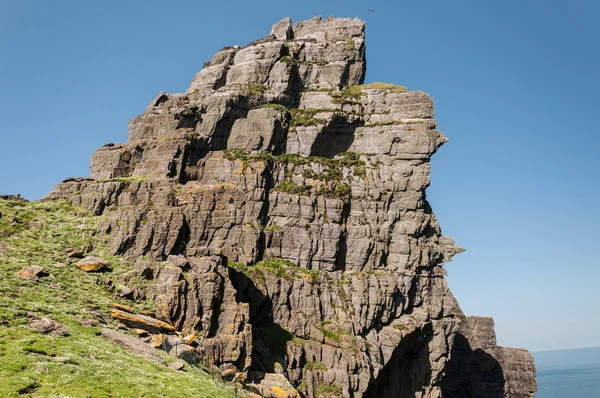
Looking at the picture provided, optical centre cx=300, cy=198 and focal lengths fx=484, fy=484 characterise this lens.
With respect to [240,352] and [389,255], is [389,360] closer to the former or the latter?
[389,255]

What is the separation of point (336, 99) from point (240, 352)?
41.4 meters

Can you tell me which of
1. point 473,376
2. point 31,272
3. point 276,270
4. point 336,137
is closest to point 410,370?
point 276,270

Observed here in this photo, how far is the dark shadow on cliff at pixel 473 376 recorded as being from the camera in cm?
9794

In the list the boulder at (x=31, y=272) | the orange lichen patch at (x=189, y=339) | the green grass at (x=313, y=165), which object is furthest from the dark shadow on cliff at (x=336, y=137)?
the boulder at (x=31, y=272)

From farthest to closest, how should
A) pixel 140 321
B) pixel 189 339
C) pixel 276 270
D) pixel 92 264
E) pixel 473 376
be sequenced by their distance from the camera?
pixel 473 376, pixel 276 270, pixel 92 264, pixel 189 339, pixel 140 321

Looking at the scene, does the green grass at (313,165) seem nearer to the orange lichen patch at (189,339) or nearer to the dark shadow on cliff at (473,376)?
the orange lichen patch at (189,339)

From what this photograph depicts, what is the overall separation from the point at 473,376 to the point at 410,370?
41.6 meters

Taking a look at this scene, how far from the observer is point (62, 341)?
29297 millimetres

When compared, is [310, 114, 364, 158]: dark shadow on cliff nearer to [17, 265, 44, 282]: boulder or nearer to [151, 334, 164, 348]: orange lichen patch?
[151, 334, 164, 348]: orange lichen patch

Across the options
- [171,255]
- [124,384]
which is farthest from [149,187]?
[124,384]

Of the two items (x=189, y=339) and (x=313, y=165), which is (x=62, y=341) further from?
(x=313, y=165)

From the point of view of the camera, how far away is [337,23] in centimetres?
8312

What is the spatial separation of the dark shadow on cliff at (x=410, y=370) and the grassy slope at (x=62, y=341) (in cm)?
3508

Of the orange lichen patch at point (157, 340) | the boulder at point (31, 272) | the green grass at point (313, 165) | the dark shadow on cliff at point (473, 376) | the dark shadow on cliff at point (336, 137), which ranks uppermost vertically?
the dark shadow on cliff at point (336, 137)
